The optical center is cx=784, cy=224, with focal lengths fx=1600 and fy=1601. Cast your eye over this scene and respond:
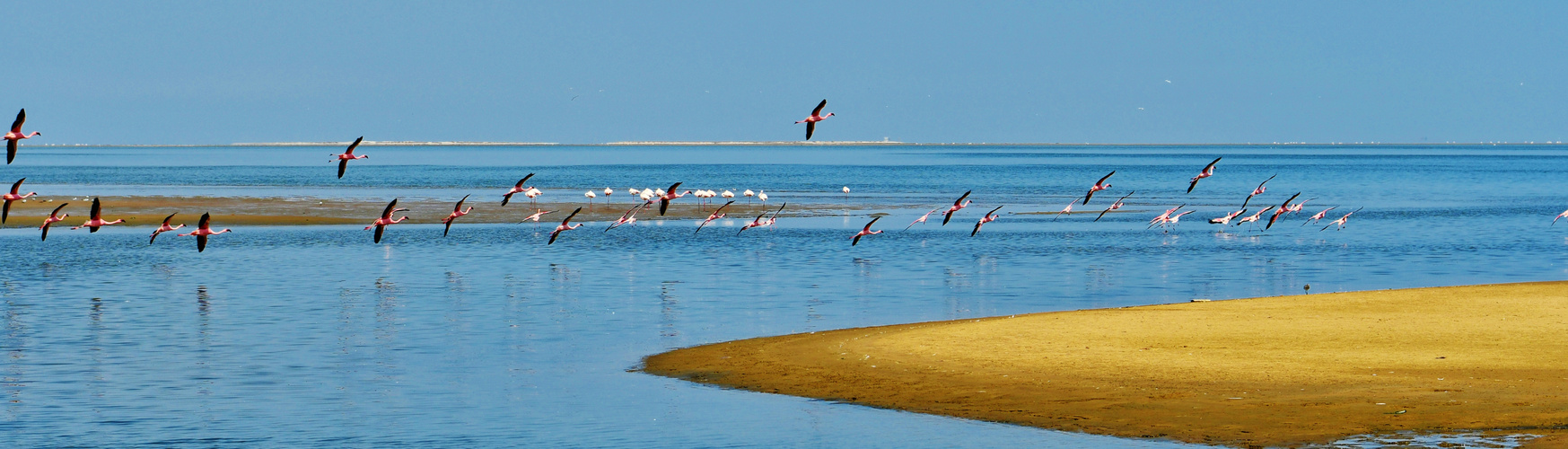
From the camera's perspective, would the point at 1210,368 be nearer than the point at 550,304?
Yes

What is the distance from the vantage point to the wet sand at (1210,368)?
14.2 metres

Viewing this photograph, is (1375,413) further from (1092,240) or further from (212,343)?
(1092,240)

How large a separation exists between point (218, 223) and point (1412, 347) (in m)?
39.8

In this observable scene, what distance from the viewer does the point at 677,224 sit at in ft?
168

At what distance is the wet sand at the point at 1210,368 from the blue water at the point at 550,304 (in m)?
0.86

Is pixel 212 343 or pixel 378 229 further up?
pixel 378 229

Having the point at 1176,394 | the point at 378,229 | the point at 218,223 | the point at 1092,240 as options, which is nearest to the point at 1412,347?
the point at 1176,394

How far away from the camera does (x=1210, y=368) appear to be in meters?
17.1

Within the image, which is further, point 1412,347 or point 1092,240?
point 1092,240

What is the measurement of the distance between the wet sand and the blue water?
861 mm

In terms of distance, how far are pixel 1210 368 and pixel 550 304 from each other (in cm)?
1224

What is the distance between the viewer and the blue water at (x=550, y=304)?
1495 centimetres

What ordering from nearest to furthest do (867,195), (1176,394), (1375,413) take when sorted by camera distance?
1. (1375,413)
2. (1176,394)
3. (867,195)

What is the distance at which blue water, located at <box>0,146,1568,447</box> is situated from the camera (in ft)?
49.1
